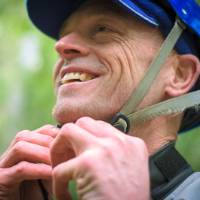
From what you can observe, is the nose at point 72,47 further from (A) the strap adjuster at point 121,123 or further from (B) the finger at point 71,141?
(B) the finger at point 71,141

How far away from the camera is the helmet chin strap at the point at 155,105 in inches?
118

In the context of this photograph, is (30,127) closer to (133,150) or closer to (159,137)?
(159,137)

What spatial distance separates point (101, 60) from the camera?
122 inches

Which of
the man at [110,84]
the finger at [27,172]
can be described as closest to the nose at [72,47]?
the man at [110,84]

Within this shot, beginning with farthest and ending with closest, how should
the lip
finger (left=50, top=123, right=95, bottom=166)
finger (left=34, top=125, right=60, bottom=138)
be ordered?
1. the lip
2. finger (left=34, top=125, right=60, bottom=138)
3. finger (left=50, top=123, right=95, bottom=166)

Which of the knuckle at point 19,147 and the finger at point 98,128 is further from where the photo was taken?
the knuckle at point 19,147

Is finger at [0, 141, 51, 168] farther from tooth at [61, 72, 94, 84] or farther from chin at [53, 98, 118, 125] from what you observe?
tooth at [61, 72, 94, 84]

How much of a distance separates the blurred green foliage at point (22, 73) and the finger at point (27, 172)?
9.65ft

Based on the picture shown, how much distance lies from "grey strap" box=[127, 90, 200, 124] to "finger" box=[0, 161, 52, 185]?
1.57 ft

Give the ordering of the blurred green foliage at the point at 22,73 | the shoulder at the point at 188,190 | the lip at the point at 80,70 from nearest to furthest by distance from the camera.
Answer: the shoulder at the point at 188,190, the lip at the point at 80,70, the blurred green foliage at the point at 22,73

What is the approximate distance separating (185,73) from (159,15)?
1.10 feet

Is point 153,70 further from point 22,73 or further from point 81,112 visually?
point 22,73

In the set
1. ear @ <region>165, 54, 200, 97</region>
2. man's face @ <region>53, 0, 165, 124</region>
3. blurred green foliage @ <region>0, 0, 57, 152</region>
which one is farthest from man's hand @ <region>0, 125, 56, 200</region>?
blurred green foliage @ <region>0, 0, 57, 152</region>

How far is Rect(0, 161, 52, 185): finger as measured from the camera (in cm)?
282
